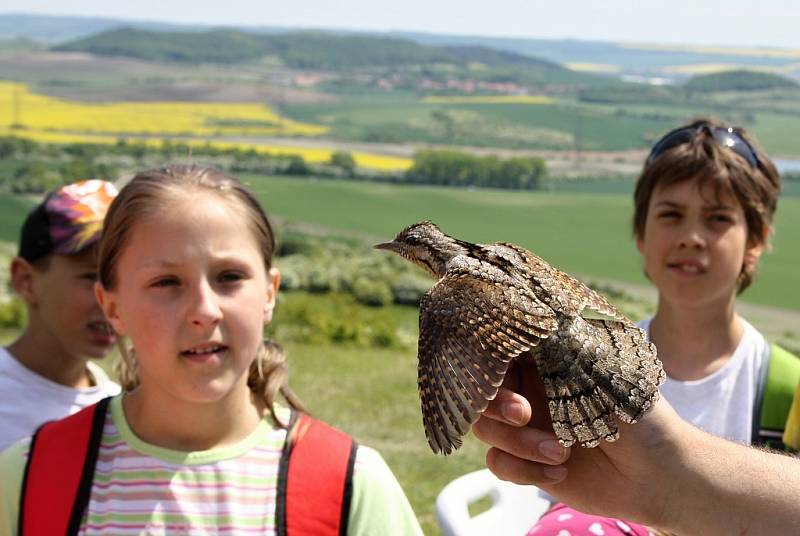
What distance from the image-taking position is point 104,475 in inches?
86.9

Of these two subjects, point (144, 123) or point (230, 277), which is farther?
point (144, 123)

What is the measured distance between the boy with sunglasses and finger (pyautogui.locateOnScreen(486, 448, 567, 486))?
1.43 meters

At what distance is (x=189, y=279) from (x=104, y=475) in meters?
0.58

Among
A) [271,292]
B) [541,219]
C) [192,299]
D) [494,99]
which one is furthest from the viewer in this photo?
[494,99]

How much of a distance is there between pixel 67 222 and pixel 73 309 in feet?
1.15

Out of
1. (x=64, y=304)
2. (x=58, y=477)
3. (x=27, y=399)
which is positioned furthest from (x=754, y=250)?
(x=27, y=399)

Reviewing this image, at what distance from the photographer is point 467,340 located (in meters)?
1.65

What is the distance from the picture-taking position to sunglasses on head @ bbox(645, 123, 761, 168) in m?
3.09

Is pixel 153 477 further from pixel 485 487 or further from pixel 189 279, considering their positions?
pixel 485 487

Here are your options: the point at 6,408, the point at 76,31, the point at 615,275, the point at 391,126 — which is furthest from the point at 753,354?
the point at 76,31

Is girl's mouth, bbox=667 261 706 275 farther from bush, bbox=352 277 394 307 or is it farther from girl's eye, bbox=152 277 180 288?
bush, bbox=352 277 394 307

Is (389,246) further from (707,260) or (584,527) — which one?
(707,260)

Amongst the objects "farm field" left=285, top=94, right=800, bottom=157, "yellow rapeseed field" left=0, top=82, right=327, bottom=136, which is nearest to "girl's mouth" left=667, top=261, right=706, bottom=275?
"farm field" left=285, top=94, right=800, bottom=157

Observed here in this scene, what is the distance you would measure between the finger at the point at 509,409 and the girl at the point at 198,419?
0.74 m
